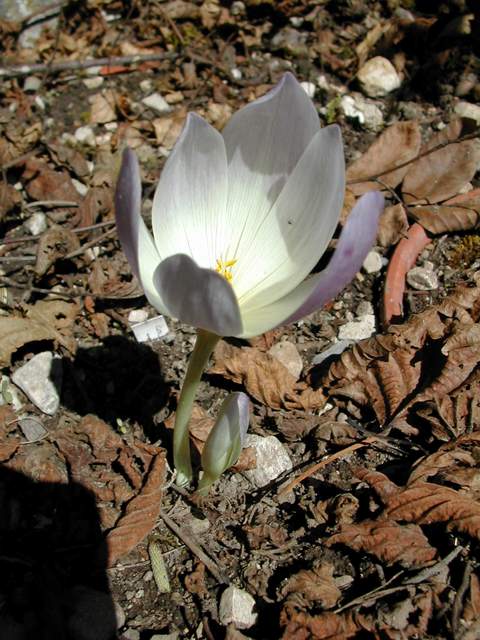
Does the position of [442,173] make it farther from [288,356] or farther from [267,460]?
[267,460]

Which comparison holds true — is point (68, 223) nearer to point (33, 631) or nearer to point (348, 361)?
point (348, 361)

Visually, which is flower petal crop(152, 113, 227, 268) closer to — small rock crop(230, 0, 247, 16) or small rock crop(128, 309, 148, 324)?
small rock crop(128, 309, 148, 324)

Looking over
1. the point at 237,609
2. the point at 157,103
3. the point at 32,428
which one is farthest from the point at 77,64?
the point at 237,609

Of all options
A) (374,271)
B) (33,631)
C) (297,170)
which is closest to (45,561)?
(33,631)

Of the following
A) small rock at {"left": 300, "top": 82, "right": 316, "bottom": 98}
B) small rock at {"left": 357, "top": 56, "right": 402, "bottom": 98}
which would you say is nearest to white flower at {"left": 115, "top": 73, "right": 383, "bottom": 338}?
small rock at {"left": 300, "top": 82, "right": 316, "bottom": 98}

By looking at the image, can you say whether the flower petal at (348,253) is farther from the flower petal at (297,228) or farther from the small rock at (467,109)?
the small rock at (467,109)
